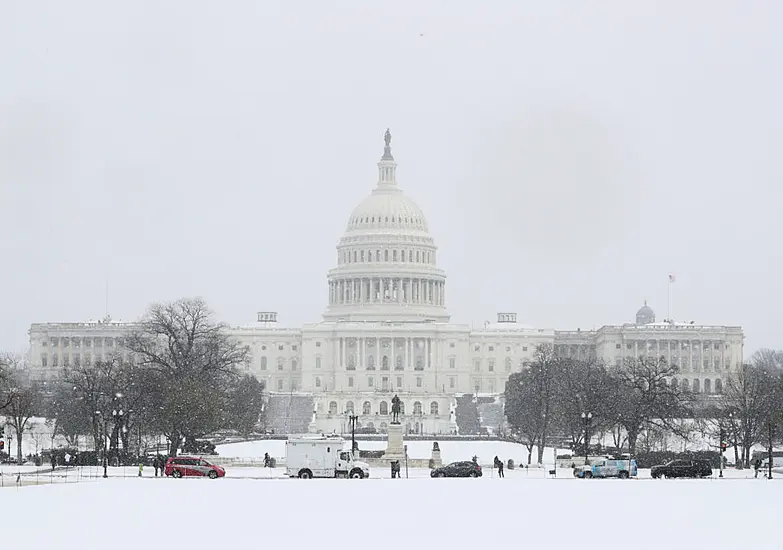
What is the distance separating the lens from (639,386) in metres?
101

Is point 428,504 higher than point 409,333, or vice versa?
point 409,333

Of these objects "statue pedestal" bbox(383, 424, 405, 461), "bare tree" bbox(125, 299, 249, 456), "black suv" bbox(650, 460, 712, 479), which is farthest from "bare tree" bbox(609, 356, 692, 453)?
"bare tree" bbox(125, 299, 249, 456)

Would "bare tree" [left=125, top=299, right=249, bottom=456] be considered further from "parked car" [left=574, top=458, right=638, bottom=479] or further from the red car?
"parked car" [left=574, top=458, right=638, bottom=479]

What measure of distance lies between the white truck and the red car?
3026 millimetres

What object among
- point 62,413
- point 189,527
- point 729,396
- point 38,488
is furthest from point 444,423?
point 189,527

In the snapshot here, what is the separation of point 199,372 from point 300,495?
44.8 m

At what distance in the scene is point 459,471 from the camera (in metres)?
78.7

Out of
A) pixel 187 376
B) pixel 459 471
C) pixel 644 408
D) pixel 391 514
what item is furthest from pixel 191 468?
pixel 644 408

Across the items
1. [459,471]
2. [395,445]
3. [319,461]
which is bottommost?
[459,471]

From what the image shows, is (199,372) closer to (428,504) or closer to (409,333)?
(428,504)

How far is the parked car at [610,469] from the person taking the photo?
256ft

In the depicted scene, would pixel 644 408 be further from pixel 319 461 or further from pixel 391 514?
pixel 391 514

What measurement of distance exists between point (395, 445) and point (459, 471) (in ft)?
58.9

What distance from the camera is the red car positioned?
249 feet
